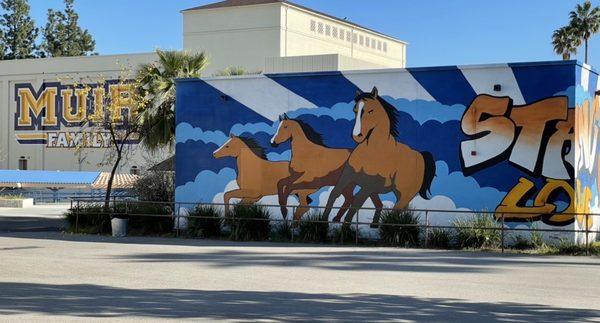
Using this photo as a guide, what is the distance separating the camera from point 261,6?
5919 cm

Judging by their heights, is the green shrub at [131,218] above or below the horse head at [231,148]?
below

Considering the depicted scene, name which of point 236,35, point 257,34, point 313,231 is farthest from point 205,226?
point 236,35

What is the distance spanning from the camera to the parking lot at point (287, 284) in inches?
392

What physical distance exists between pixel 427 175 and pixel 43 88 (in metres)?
49.6

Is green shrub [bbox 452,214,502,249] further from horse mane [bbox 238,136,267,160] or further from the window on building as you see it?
the window on building

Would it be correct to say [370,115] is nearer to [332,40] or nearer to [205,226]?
[205,226]

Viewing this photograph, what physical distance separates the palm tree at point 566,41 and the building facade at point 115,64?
15205mm

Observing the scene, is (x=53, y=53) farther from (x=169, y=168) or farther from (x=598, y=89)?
(x=598, y=89)


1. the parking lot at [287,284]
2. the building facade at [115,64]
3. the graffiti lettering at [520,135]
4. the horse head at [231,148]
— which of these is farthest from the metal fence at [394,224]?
the building facade at [115,64]

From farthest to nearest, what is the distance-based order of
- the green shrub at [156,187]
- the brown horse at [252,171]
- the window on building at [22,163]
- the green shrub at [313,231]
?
the window on building at [22,163] < the green shrub at [156,187] < the brown horse at [252,171] < the green shrub at [313,231]

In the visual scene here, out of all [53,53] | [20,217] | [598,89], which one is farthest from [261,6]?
[53,53]

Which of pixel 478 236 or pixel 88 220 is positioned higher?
pixel 478 236

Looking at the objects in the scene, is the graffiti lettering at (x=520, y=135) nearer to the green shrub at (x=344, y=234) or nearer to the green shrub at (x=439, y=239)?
the green shrub at (x=439, y=239)

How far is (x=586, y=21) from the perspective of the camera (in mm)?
63469
